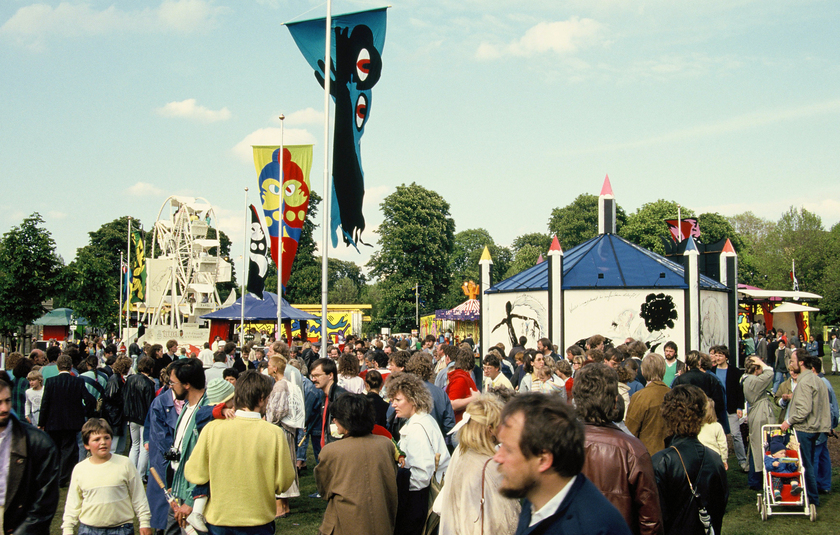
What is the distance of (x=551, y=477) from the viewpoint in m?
2.27

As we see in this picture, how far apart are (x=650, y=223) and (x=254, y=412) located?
202 feet

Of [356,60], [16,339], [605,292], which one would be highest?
[356,60]

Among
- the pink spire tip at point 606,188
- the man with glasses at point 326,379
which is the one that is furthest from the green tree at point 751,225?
the man with glasses at point 326,379

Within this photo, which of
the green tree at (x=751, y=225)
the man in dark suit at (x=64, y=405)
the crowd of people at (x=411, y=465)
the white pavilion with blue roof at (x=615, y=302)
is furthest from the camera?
the green tree at (x=751, y=225)

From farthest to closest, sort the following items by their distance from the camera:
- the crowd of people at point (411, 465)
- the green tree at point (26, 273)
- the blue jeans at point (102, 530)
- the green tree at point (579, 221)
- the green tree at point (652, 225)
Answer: the green tree at point (579, 221), the green tree at point (652, 225), the green tree at point (26, 273), the blue jeans at point (102, 530), the crowd of people at point (411, 465)

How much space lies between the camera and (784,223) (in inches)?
2108

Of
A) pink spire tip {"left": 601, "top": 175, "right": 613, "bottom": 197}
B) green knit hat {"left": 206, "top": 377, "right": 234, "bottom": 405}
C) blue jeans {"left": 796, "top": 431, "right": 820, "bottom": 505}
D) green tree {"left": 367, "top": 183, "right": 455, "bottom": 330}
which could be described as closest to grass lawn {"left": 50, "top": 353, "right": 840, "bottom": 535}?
blue jeans {"left": 796, "top": 431, "right": 820, "bottom": 505}

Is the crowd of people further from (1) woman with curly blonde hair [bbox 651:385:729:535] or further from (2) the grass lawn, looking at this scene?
(2) the grass lawn

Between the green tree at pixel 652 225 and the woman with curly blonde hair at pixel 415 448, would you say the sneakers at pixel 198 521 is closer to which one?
the woman with curly blonde hair at pixel 415 448

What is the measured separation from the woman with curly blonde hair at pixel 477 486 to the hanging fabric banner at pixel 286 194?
9.52m

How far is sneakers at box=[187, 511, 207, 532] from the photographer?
13.4ft

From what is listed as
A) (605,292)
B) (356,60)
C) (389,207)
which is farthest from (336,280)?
(356,60)

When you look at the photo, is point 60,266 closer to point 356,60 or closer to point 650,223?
point 356,60

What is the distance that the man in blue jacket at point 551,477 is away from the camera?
7.21ft
